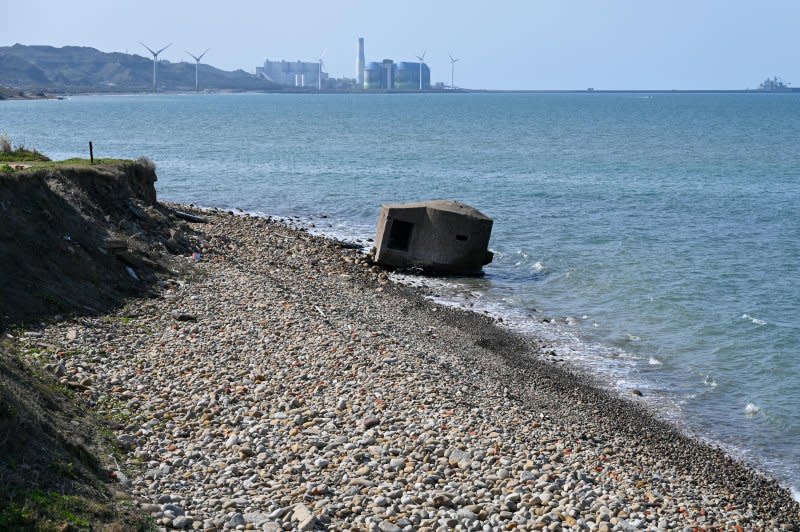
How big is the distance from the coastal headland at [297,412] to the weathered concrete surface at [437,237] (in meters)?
5.09

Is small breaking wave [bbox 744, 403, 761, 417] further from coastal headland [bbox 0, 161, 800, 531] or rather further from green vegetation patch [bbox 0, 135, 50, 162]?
green vegetation patch [bbox 0, 135, 50, 162]

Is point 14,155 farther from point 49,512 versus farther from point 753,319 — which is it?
point 753,319

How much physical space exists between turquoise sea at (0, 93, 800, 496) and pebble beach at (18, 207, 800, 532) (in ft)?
6.69

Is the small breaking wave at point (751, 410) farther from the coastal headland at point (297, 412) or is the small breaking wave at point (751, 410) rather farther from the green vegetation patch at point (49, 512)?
the green vegetation patch at point (49, 512)

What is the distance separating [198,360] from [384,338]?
473 cm

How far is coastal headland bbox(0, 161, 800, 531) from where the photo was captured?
11.8 meters

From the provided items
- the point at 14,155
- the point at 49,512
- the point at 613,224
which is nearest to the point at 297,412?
the point at 49,512

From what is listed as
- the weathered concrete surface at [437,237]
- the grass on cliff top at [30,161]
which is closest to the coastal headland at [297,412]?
the grass on cliff top at [30,161]

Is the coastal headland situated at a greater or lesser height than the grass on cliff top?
lesser

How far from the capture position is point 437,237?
1168 inches

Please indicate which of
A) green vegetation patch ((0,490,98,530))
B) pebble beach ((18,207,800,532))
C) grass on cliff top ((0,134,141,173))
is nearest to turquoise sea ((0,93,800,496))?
pebble beach ((18,207,800,532))

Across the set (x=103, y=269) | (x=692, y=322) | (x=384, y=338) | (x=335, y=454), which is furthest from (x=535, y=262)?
(x=335, y=454)

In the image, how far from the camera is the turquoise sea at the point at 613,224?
2078cm

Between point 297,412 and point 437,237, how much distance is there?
15504 mm
